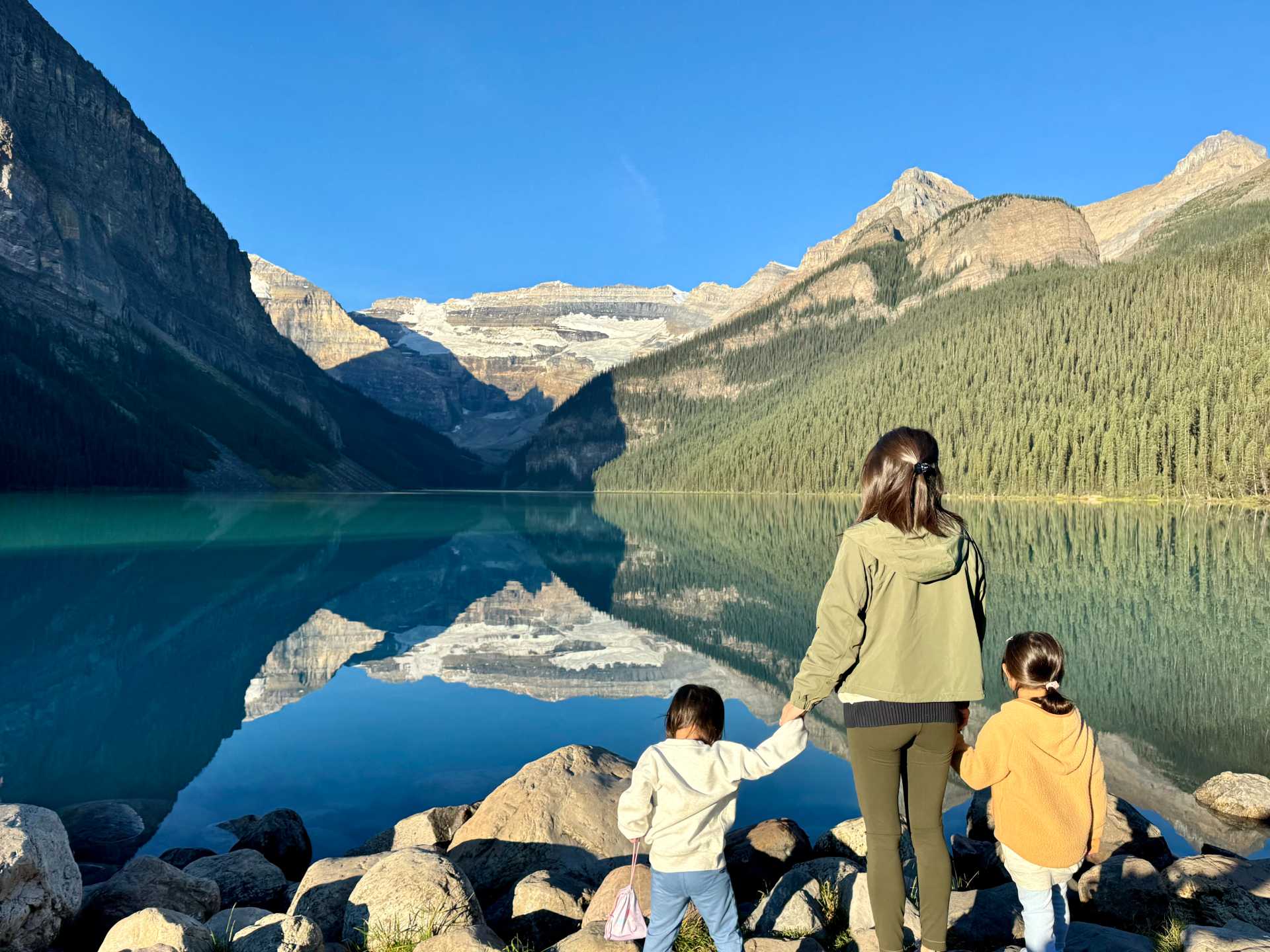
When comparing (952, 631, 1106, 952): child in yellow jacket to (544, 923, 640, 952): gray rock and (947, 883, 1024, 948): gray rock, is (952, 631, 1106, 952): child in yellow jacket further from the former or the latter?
(544, 923, 640, 952): gray rock

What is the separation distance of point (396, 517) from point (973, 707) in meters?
61.5

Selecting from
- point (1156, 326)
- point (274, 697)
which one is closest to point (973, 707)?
point (274, 697)

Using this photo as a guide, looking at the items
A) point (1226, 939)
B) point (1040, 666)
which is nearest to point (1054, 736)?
point (1040, 666)

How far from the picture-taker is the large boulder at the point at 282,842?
8031 mm

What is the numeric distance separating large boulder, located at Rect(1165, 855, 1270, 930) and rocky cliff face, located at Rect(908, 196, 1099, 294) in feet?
609

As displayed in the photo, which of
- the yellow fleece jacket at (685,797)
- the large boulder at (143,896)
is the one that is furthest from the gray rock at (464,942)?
the large boulder at (143,896)

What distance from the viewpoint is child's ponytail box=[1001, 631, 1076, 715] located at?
4414 millimetres

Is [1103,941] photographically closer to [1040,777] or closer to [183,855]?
[1040,777]

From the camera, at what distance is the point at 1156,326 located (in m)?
102

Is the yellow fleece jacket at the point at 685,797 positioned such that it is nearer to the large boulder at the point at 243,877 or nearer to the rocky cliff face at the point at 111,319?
the large boulder at the point at 243,877

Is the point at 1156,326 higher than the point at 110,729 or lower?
higher

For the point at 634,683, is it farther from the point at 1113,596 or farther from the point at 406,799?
the point at 1113,596

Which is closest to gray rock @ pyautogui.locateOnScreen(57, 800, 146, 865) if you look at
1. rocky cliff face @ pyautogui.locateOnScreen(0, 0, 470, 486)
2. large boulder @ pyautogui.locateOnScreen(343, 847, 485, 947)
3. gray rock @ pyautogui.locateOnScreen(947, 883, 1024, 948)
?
large boulder @ pyautogui.locateOnScreen(343, 847, 485, 947)

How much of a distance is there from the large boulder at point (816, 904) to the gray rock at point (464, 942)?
73.1 inches
